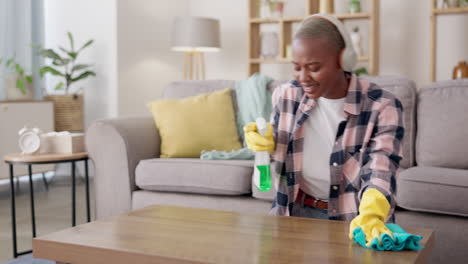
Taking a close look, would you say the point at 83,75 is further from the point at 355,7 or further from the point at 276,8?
the point at 355,7

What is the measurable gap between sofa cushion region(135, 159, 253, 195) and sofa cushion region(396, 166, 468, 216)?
701 mm

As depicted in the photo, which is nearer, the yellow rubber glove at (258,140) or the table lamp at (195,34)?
the yellow rubber glove at (258,140)

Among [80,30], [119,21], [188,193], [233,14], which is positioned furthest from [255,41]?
[188,193]

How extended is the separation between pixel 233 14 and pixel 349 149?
4282 mm

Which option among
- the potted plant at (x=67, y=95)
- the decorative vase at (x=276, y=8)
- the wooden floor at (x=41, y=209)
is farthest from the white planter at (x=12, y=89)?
the decorative vase at (x=276, y=8)

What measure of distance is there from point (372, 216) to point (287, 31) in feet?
12.9

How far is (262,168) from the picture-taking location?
60.6 inches

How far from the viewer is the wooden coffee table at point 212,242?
120cm

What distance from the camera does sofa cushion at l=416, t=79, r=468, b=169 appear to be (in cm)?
260

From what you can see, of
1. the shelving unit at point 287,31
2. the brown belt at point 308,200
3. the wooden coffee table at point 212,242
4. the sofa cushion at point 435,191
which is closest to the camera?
the wooden coffee table at point 212,242

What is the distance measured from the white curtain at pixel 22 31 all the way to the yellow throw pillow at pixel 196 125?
2089mm

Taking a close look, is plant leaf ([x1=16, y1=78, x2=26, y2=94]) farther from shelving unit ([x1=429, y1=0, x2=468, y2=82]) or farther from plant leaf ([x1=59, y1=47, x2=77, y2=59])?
shelving unit ([x1=429, y1=0, x2=468, y2=82])

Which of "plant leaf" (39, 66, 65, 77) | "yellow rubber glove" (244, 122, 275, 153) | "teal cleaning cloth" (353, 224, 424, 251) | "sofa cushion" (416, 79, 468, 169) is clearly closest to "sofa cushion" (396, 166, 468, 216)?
"sofa cushion" (416, 79, 468, 169)

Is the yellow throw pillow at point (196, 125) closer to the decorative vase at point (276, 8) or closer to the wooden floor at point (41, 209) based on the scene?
the wooden floor at point (41, 209)
